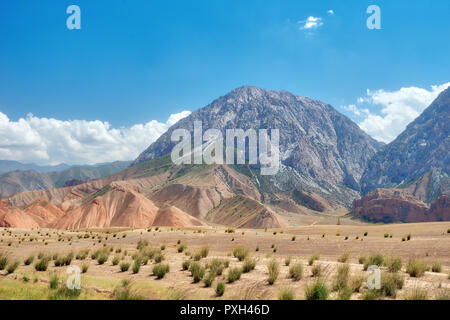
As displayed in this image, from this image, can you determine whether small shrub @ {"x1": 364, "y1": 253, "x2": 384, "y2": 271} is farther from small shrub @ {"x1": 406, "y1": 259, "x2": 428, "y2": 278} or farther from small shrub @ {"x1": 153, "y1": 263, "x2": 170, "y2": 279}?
small shrub @ {"x1": 153, "y1": 263, "x2": 170, "y2": 279}

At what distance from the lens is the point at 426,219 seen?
502 feet

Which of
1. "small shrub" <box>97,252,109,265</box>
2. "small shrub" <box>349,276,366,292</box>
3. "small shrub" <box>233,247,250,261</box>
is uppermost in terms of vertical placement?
"small shrub" <box>349,276,366,292</box>

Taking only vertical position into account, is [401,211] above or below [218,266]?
below

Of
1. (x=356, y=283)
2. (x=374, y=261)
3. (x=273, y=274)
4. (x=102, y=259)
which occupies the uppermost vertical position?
(x=356, y=283)

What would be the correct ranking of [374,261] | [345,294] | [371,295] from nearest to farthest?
[345,294], [371,295], [374,261]

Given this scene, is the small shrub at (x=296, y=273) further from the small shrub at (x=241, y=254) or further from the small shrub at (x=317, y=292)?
the small shrub at (x=241, y=254)

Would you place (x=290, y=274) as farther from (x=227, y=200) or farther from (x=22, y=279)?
(x=227, y=200)

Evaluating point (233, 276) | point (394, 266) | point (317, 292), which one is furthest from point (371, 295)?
point (394, 266)

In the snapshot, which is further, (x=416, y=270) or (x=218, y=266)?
(x=218, y=266)

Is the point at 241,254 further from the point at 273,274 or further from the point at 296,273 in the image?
the point at 273,274

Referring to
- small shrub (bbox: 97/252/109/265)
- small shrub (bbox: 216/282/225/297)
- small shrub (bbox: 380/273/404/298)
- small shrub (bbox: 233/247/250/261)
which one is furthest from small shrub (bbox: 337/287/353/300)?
small shrub (bbox: 97/252/109/265)

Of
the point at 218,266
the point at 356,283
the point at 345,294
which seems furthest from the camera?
the point at 218,266
